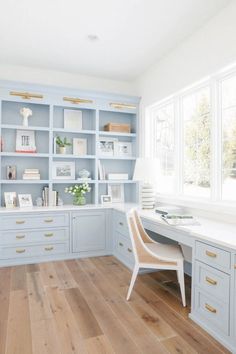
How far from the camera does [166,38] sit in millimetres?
3188

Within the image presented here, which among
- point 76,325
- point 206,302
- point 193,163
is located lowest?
point 76,325

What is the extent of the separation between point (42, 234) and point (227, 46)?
10.1ft

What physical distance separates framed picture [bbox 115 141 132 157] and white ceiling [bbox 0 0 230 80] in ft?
3.87

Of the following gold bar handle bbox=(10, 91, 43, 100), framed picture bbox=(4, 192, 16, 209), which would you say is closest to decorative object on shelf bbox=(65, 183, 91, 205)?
framed picture bbox=(4, 192, 16, 209)

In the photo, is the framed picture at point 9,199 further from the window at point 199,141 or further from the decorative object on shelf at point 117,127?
the window at point 199,141

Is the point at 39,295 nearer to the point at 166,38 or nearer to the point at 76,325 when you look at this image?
the point at 76,325

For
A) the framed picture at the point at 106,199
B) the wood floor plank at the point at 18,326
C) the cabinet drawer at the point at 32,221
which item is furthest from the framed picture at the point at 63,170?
the wood floor plank at the point at 18,326

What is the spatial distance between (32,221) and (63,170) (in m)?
0.96

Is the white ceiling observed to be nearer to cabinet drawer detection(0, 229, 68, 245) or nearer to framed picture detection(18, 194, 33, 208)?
framed picture detection(18, 194, 33, 208)

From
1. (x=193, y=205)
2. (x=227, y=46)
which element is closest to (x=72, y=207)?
(x=193, y=205)

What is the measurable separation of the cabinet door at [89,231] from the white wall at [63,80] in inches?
79.5

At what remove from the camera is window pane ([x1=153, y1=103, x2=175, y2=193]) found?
379 cm

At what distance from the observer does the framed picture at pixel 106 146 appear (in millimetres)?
4379

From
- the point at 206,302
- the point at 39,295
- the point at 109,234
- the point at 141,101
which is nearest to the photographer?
the point at 206,302
